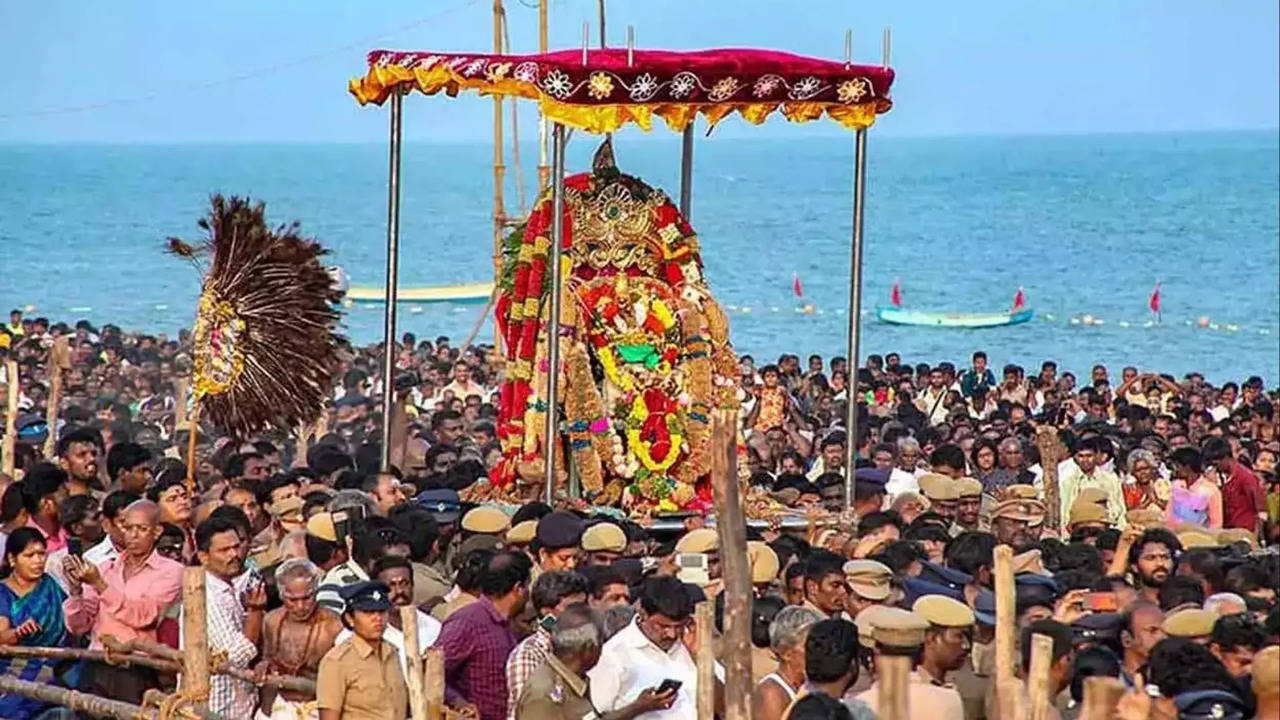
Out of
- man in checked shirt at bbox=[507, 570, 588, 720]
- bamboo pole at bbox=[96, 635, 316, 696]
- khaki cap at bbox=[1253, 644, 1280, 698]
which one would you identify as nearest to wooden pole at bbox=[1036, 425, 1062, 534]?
man in checked shirt at bbox=[507, 570, 588, 720]

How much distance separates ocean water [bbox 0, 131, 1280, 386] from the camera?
59938mm

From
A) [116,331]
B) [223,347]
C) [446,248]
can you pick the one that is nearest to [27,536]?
[223,347]

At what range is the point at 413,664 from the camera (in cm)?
1014

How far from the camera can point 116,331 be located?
27828mm

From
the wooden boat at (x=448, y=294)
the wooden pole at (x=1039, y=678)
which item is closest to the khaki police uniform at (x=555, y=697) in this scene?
the wooden pole at (x=1039, y=678)

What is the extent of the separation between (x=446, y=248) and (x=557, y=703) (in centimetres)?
7610

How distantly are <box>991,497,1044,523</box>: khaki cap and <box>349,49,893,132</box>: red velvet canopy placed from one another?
2118mm

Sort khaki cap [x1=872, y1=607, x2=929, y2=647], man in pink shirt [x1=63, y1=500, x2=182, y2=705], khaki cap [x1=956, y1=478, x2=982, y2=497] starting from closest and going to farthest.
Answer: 1. khaki cap [x1=872, y1=607, x2=929, y2=647]
2. man in pink shirt [x1=63, y1=500, x2=182, y2=705]
3. khaki cap [x1=956, y1=478, x2=982, y2=497]

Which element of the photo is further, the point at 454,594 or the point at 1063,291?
the point at 1063,291

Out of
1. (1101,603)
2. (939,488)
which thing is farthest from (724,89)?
(1101,603)

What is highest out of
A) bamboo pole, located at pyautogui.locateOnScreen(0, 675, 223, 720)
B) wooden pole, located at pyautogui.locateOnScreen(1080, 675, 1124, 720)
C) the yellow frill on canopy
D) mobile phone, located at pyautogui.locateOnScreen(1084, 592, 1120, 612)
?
the yellow frill on canopy

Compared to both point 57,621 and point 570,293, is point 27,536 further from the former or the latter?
point 570,293

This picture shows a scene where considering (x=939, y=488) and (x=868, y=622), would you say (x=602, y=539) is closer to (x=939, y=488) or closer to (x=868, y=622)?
(x=868, y=622)

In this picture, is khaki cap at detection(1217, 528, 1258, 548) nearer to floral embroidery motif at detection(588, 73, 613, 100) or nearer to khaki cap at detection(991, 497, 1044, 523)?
khaki cap at detection(991, 497, 1044, 523)
